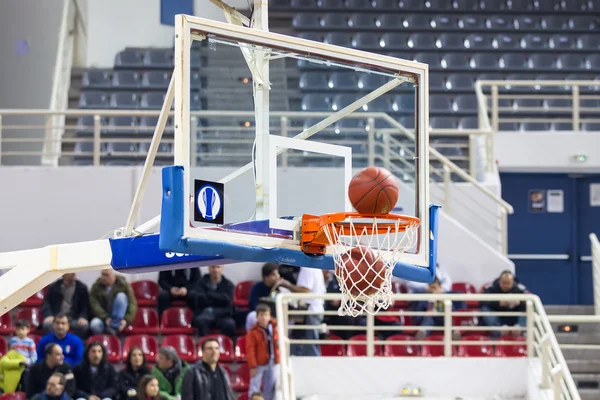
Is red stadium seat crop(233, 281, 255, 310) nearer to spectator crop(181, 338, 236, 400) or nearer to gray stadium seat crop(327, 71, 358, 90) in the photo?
spectator crop(181, 338, 236, 400)

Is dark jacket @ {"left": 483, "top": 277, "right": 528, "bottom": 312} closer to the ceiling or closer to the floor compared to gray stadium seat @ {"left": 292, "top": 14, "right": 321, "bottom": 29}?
closer to the floor

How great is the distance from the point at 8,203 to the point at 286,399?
15.8 feet

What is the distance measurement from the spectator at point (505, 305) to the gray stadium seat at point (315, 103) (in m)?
5.83

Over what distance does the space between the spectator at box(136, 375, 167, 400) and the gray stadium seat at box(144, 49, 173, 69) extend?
8420 millimetres

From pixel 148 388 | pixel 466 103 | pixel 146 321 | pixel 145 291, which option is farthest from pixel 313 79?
pixel 466 103

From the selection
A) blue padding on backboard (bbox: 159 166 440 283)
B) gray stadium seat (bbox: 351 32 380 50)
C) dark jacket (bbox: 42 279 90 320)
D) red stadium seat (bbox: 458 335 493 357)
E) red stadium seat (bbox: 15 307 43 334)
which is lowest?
red stadium seat (bbox: 458 335 493 357)

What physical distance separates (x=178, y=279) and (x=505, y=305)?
11.4 feet

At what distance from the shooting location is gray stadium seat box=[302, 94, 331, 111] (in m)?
6.30

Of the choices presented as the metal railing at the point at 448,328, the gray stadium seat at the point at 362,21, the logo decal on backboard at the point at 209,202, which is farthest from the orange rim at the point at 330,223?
the gray stadium seat at the point at 362,21

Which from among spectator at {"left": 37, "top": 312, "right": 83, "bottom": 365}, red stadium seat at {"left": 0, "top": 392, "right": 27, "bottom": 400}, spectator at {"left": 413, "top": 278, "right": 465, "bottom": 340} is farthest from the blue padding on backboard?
spectator at {"left": 413, "top": 278, "right": 465, "bottom": 340}

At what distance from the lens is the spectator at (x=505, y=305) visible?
1188cm

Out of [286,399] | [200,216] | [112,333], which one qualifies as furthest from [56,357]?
[200,216]

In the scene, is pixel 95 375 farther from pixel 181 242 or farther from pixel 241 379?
pixel 181 242

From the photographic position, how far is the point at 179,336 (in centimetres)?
1173
